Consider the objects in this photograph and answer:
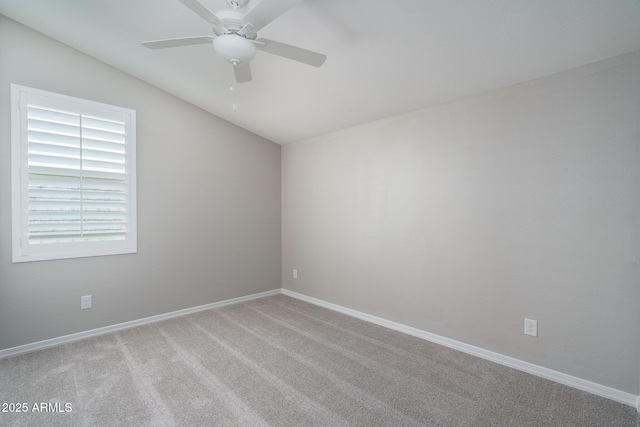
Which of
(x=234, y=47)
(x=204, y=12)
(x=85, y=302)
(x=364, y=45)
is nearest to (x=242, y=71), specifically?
(x=234, y=47)

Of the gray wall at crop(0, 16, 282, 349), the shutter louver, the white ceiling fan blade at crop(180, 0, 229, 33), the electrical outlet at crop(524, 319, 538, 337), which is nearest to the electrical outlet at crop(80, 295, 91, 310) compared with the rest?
the gray wall at crop(0, 16, 282, 349)

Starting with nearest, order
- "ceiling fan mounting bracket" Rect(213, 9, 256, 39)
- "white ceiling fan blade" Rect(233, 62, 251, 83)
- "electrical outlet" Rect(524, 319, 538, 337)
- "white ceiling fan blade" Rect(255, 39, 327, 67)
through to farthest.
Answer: "ceiling fan mounting bracket" Rect(213, 9, 256, 39) < "white ceiling fan blade" Rect(255, 39, 327, 67) < "white ceiling fan blade" Rect(233, 62, 251, 83) < "electrical outlet" Rect(524, 319, 538, 337)

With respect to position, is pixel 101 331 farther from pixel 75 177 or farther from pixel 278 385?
pixel 278 385

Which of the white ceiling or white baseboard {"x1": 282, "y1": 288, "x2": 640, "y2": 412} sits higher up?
the white ceiling

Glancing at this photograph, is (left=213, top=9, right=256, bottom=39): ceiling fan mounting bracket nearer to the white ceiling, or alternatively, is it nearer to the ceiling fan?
the ceiling fan

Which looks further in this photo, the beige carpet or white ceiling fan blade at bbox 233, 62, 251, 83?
white ceiling fan blade at bbox 233, 62, 251, 83

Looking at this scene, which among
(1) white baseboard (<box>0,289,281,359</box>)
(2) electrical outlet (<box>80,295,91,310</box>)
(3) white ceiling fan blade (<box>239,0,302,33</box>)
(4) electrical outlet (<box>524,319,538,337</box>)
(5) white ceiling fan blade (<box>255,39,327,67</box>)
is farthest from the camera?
(2) electrical outlet (<box>80,295,91,310</box>)

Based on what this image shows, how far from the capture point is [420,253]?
287cm

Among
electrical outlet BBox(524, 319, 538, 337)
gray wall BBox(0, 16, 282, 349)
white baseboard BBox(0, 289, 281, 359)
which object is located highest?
gray wall BBox(0, 16, 282, 349)

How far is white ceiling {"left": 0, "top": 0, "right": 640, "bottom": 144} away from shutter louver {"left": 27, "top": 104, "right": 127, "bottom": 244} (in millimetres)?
725

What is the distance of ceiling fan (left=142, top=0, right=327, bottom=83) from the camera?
1.41 metres

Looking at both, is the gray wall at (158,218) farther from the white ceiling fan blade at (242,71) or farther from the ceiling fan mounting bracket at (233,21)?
the ceiling fan mounting bracket at (233,21)

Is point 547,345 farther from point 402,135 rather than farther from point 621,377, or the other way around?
point 402,135

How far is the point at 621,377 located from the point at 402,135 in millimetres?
2385
